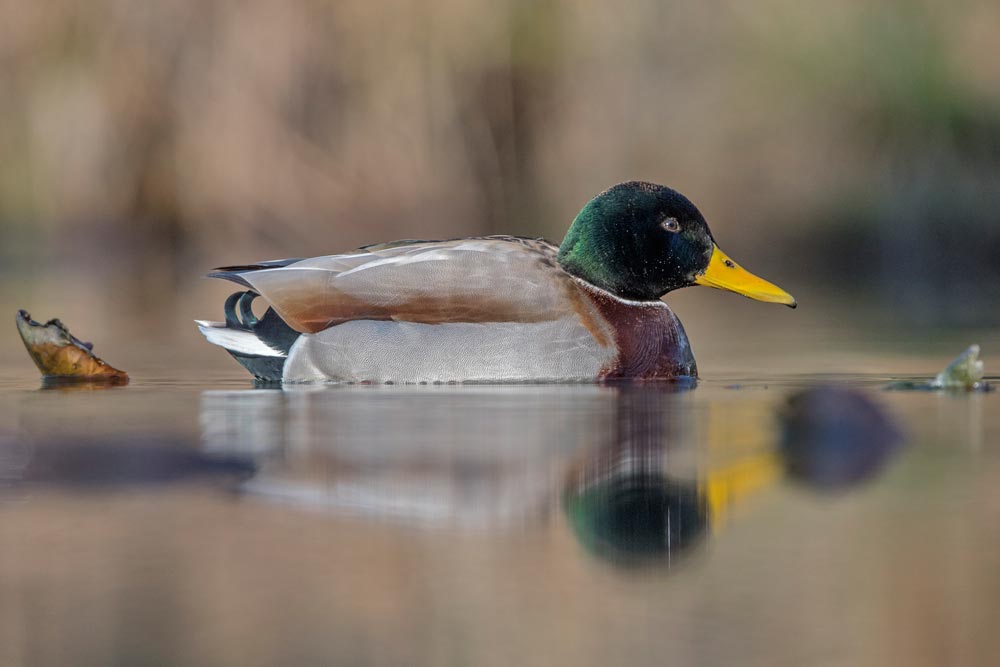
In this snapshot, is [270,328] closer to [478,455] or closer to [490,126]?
[478,455]

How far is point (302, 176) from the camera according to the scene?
12281 mm

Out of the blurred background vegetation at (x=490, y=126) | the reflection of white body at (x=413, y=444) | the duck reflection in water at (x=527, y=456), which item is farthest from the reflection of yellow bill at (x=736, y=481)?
the blurred background vegetation at (x=490, y=126)

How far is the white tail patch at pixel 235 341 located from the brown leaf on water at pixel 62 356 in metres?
0.38

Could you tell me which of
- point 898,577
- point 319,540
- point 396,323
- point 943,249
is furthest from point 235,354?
point 943,249

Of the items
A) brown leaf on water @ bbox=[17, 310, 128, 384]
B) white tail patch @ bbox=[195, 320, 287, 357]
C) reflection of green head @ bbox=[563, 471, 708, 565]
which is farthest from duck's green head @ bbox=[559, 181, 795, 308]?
reflection of green head @ bbox=[563, 471, 708, 565]

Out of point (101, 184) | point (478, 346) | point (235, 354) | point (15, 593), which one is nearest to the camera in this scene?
point (15, 593)

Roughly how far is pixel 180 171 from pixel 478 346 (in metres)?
6.46

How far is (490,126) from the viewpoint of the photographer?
12.5 m

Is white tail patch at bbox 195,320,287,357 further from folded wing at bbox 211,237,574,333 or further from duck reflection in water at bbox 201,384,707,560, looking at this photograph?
duck reflection in water at bbox 201,384,707,560

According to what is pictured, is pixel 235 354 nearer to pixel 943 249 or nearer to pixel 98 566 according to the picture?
pixel 98 566

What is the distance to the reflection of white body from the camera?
13.8ft

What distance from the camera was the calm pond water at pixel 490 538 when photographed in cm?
310

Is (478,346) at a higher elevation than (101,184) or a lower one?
lower

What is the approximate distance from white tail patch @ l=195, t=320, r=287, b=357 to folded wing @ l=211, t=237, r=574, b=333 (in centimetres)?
17
